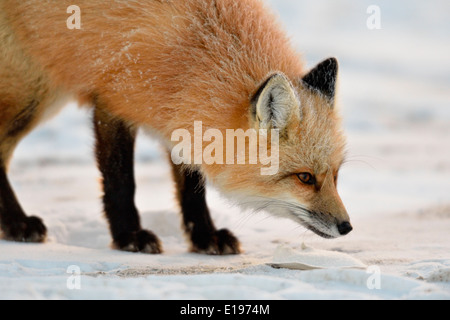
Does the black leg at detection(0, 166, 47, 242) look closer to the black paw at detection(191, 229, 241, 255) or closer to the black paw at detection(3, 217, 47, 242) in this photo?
the black paw at detection(3, 217, 47, 242)

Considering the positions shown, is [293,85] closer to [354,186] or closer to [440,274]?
[440,274]

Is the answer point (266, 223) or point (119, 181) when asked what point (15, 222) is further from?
point (266, 223)

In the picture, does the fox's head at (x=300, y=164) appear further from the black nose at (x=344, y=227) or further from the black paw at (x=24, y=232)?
the black paw at (x=24, y=232)

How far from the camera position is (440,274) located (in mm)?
4176

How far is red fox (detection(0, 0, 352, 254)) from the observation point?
494 centimetres

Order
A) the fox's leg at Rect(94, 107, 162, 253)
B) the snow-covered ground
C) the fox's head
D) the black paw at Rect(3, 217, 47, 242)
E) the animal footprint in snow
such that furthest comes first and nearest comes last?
the black paw at Rect(3, 217, 47, 242) → the fox's leg at Rect(94, 107, 162, 253) → the fox's head → the animal footprint in snow → the snow-covered ground

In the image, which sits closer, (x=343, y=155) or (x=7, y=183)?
(x=343, y=155)

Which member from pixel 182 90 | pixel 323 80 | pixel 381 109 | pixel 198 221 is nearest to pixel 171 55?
pixel 182 90

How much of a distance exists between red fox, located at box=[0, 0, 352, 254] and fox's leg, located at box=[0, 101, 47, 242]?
0.6 inches

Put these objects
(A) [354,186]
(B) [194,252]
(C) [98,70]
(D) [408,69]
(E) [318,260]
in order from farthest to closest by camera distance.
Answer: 1. (D) [408,69]
2. (A) [354,186]
3. (B) [194,252]
4. (C) [98,70]
5. (E) [318,260]

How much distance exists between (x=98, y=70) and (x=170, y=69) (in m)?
0.74

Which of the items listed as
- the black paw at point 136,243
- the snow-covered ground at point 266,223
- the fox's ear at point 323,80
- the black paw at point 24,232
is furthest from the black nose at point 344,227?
the black paw at point 24,232

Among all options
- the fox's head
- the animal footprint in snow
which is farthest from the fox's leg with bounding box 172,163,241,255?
the animal footprint in snow
